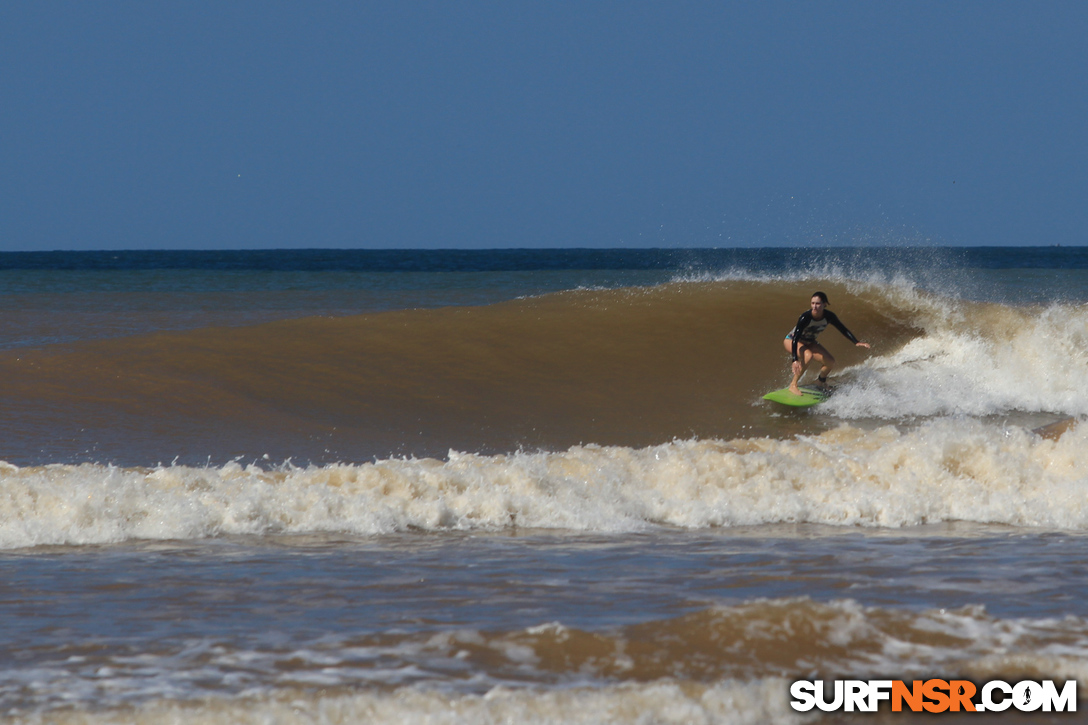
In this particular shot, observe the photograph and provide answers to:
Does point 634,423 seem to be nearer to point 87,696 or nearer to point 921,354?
point 921,354

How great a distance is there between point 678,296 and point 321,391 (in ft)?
28.9

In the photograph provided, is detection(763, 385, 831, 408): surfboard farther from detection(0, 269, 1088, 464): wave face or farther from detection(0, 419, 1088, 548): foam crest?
detection(0, 419, 1088, 548): foam crest

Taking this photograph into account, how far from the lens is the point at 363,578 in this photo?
5445mm

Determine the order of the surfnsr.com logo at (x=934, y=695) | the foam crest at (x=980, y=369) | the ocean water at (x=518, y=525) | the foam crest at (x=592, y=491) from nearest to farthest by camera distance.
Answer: the surfnsr.com logo at (x=934, y=695) < the ocean water at (x=518, y=525) < the foam crest at (x=592, y=491) < the foam crest at (x=980, y=369)

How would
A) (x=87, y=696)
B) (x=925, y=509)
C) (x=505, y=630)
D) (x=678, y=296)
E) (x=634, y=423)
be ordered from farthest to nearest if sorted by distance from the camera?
(x=678, y=296) → (x=634, y=423) → (x=925, y=509) → (x=505, y=630) → (x=87, y=696)

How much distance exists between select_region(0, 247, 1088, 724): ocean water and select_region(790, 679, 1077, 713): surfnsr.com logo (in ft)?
0.26

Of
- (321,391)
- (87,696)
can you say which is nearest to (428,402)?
(321,391)

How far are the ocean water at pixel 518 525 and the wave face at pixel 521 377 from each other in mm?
71

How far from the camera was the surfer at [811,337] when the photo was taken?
13086 millimetres

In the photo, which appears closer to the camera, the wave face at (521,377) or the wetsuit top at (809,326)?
the wave face at (521,377)

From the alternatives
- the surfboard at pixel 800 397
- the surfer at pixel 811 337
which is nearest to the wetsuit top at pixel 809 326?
the surfer at pixel 811 337

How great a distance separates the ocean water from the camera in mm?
3984

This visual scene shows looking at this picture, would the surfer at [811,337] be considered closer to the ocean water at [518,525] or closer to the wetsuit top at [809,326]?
the wetsuit top at [809,326]

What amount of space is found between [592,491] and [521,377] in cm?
659
